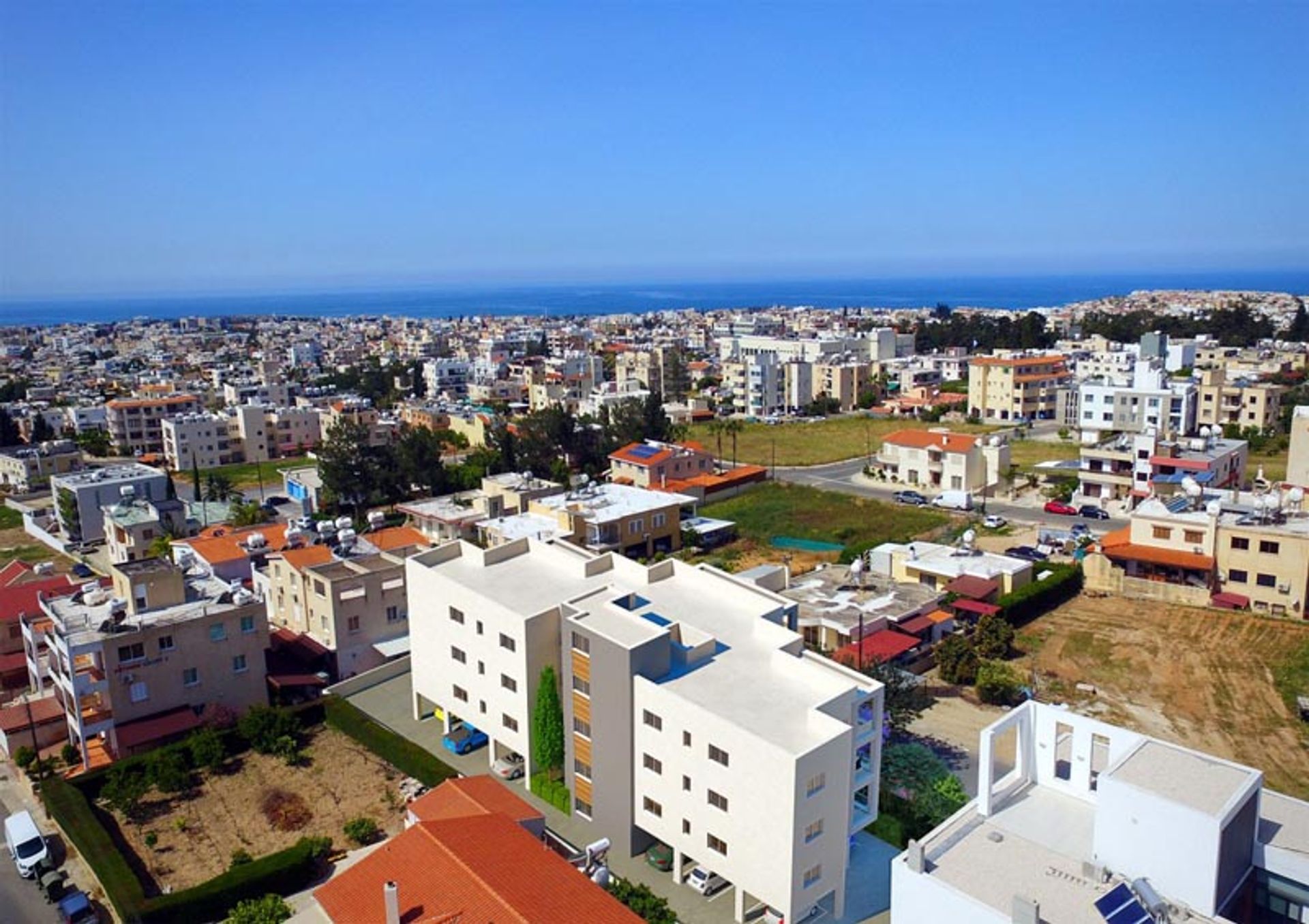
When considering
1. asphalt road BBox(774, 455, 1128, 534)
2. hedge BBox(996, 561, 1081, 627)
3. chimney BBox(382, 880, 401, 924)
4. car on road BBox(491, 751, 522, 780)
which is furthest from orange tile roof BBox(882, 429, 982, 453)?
chimney BBox(382, 880, 401, 924)

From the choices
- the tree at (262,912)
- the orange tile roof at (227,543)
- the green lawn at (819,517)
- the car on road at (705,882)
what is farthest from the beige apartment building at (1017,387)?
the tree at (262,912)

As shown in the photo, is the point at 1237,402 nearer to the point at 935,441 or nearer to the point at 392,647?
the point at 935,441

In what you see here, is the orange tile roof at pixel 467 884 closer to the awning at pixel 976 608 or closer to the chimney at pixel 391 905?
the chimney at pixel 391 905

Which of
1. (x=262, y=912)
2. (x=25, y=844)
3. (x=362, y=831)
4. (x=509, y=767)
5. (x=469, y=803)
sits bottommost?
(x=362, y=831)

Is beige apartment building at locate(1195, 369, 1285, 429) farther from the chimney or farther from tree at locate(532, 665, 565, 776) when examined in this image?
the chimney

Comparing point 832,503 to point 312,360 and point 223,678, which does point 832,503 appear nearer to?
point 223,678

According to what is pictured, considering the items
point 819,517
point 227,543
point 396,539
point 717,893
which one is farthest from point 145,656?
point 819,517
